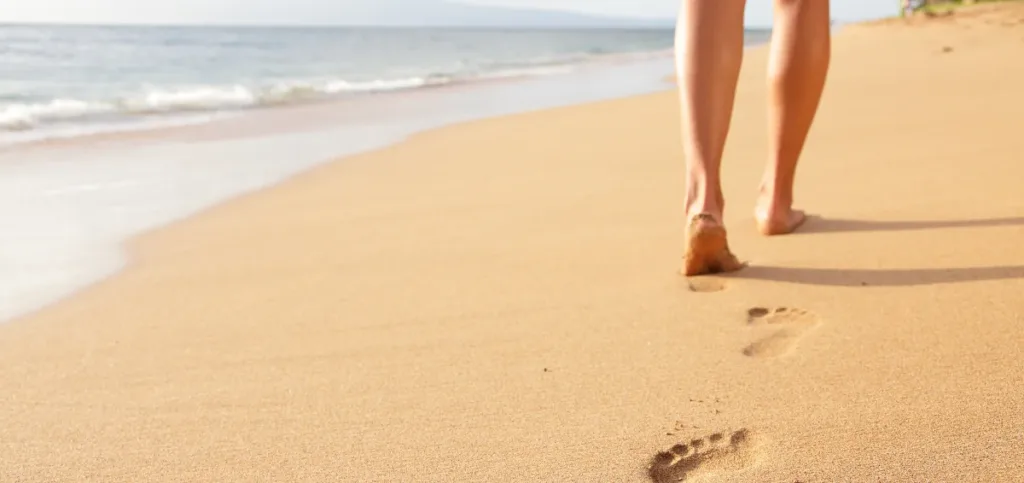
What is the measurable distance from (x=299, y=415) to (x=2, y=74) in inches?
476

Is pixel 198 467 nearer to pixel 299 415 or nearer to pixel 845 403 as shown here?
pixel 299 415

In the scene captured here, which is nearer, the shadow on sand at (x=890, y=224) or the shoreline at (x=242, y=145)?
the shadow on sand at (x=890, y=224)

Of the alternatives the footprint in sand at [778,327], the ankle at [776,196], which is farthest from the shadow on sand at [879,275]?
the ankle at [776,196]

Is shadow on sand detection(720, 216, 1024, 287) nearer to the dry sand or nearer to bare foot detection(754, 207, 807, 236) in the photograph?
the dry sand

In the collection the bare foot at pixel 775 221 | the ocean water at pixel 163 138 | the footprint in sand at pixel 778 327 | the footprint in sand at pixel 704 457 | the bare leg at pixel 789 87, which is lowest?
the ocean water at pixel 163 138

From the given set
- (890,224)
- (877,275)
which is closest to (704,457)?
(877,275)

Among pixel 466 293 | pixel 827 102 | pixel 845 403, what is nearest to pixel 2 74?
pixel 827 102

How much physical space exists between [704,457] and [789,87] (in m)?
1.01

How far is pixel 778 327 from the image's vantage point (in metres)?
1.34

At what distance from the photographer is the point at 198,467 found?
1.04 metres

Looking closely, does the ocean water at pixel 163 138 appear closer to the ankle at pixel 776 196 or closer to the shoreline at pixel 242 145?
the shoreline at pixel 242 145

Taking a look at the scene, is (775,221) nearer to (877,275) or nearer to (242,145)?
(877,275)

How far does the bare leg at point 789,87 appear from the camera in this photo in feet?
5.66

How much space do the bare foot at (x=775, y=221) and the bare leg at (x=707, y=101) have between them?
0.27 meters
